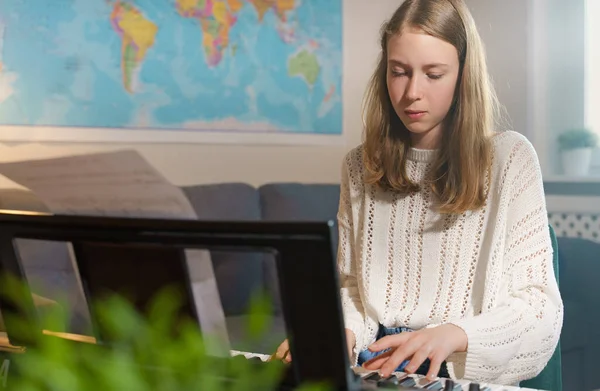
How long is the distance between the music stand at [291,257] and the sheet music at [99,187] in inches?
89.9

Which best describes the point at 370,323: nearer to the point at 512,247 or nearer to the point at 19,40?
the point at 512,247

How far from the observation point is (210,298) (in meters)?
0.52

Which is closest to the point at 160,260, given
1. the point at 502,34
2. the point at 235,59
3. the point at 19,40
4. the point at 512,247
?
the point at 512,247

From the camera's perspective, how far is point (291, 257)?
0.46m

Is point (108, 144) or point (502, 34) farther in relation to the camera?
point (502, 34)

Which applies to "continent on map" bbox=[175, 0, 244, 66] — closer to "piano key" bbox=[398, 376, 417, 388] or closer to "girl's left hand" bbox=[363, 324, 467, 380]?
"girl's left hand" bbox=[363, 324, 467, 380]

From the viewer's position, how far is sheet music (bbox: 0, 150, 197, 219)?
2.78m

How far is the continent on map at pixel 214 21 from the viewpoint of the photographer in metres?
3.11

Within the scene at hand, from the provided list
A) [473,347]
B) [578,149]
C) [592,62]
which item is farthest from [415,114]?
[592,62]

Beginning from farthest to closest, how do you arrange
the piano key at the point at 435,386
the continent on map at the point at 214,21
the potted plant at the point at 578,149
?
the potted plant at the point at 578,149 < the continent on map at the point at 214,21 < the piano key at the point at 435,386

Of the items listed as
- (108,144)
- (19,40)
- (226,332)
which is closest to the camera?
(226,332)

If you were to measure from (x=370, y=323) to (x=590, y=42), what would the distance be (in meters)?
2.48

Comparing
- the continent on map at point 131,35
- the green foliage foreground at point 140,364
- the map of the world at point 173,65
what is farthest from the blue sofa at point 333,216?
the green foliage foreground at point 140,364

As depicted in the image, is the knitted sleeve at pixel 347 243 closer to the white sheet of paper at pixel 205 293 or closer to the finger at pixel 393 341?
the finger at pixel 393 341
